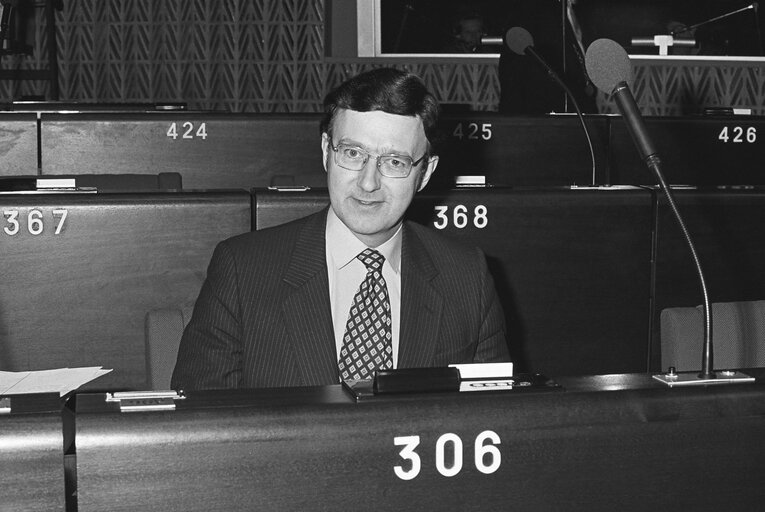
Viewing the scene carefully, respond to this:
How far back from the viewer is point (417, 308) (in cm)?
187

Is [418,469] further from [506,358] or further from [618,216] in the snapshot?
[618,216]

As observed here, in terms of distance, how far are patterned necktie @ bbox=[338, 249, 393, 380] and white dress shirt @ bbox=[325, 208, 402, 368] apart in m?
0.02

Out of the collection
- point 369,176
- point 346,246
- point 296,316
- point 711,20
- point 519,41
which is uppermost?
point 711,20

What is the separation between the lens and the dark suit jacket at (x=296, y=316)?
1.79 m

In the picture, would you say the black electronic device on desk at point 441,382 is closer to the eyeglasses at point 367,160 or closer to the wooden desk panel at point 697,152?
the eyeglasses at point 367,160

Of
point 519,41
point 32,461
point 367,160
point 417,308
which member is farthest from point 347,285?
point 519,41

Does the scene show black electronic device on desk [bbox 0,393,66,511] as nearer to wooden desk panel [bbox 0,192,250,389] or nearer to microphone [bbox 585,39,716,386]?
microphone [bbox 585,39,716,386]

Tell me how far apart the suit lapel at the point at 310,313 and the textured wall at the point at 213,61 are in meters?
6.56

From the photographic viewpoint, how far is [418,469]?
101 cm

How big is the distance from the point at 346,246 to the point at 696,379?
0.84 metres

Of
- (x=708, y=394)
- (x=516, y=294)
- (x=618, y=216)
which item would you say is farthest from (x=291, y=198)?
(x=708, y=394)

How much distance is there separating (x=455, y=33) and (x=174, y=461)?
7563 millimetres

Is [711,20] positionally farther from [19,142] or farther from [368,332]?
[368,332]

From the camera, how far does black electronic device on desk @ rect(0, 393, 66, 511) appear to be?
902 mm
